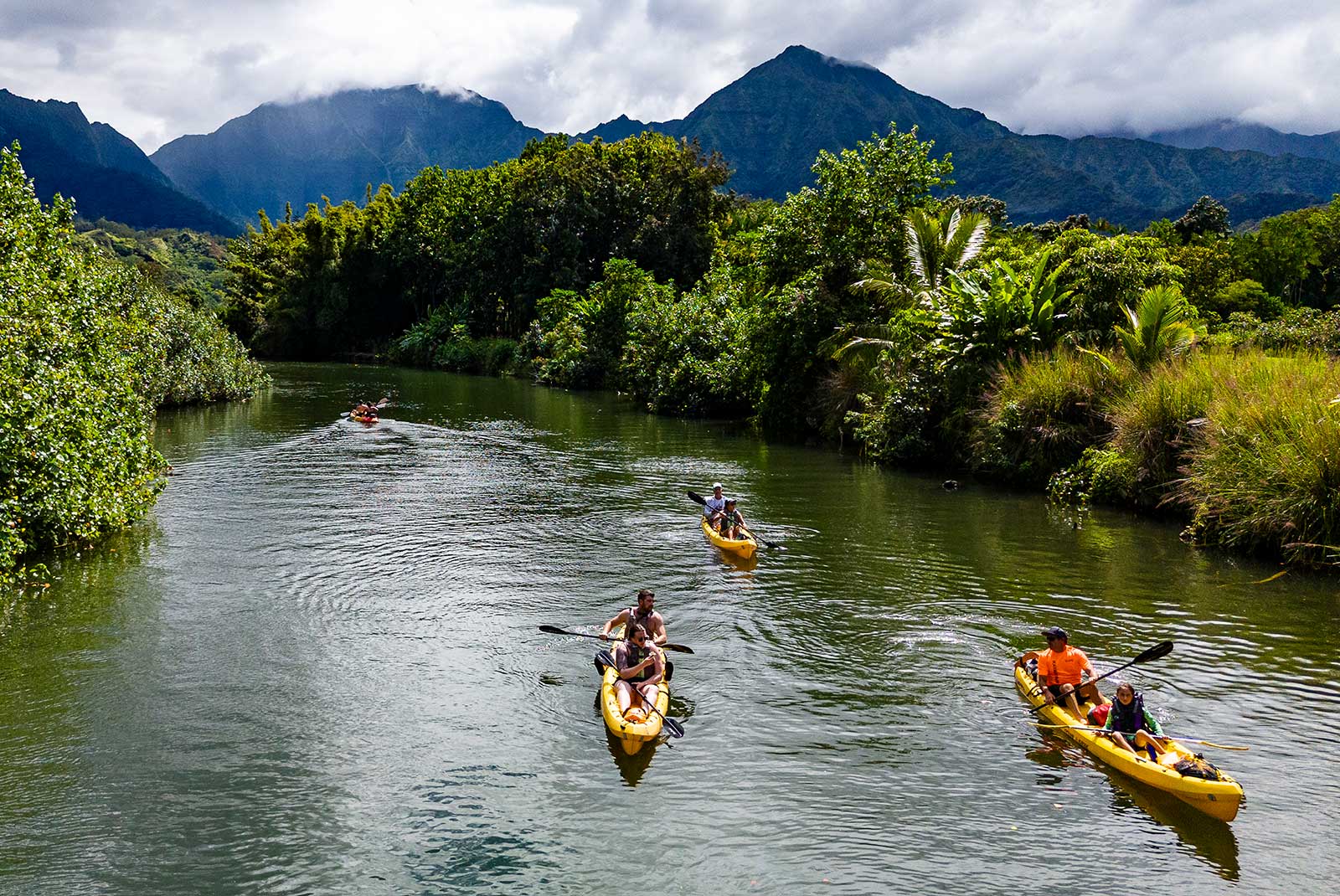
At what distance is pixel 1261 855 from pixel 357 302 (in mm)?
91221

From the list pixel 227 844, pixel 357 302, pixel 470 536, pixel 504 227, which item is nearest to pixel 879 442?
pixel 470 536

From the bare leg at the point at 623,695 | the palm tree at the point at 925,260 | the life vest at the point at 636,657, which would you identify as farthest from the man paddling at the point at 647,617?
the palm tree at the point at 925,260

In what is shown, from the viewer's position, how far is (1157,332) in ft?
80.6

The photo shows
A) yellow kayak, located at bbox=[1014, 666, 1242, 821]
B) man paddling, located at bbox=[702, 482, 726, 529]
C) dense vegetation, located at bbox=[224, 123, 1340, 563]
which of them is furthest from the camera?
man paddling, located at bbox=[702, 482, 726, 529]

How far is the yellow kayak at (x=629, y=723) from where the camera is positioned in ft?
34.9

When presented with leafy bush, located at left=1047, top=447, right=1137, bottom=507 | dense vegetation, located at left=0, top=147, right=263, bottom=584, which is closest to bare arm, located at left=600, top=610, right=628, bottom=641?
dense vegetation, located at left=0, top=147, right=263, bottom=584

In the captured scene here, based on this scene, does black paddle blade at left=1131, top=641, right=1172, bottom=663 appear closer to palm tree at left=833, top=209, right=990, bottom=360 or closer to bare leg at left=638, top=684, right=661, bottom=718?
bare leg at left=638, top=684, right=661, bottom=718

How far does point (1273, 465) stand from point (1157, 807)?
1066 cm

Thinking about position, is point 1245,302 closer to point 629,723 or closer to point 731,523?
point 731,523

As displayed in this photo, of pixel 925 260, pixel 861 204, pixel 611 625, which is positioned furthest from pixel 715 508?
pixel 861 204

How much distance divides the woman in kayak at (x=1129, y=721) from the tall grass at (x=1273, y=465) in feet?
29.3

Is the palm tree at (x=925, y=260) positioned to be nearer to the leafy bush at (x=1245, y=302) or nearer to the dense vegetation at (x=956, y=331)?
the dense vegetation at (x=956, y=331)

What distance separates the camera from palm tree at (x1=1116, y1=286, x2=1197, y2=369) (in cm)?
2430

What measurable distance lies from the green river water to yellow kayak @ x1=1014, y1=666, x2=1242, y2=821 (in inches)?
7.8
